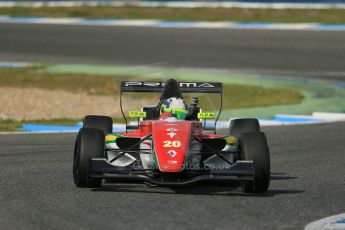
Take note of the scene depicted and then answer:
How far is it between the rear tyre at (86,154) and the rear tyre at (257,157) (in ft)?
4.64

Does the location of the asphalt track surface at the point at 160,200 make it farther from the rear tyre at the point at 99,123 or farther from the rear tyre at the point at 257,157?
the rear tyre at the point at 99,123

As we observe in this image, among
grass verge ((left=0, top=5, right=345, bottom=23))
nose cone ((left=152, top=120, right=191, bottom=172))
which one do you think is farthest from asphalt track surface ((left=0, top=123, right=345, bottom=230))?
grass verge ((left=0, top=5, right=345, bottom=23))

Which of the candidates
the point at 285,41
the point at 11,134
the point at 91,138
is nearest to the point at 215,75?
the point at 285,41

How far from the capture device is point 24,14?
34406 millimetres

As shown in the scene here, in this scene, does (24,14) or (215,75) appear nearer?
(215,75)

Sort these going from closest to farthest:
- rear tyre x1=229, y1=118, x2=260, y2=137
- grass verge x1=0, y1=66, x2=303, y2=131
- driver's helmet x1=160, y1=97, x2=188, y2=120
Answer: driver's helmet x1=160, y1=97, x2=188, y2=120
rear tyre x1=229, y1=118, x2=260, y2=137
grass verge x1=0, y1=66, x2=303, y2=131

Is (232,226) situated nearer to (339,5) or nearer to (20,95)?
(20,95)

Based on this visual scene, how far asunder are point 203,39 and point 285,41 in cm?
231

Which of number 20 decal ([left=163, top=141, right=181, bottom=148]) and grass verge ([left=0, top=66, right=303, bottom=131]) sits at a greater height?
number 20 decal ([left=163, top=141, right=181, bottom=148])

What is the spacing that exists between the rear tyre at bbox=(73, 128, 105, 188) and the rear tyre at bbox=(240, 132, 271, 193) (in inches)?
55.7

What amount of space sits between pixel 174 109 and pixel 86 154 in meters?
1.36

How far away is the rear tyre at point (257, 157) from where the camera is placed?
10.1 metres

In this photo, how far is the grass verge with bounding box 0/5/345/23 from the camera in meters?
31.8

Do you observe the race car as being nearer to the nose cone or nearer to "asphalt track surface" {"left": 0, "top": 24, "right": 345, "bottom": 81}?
the nose cone
